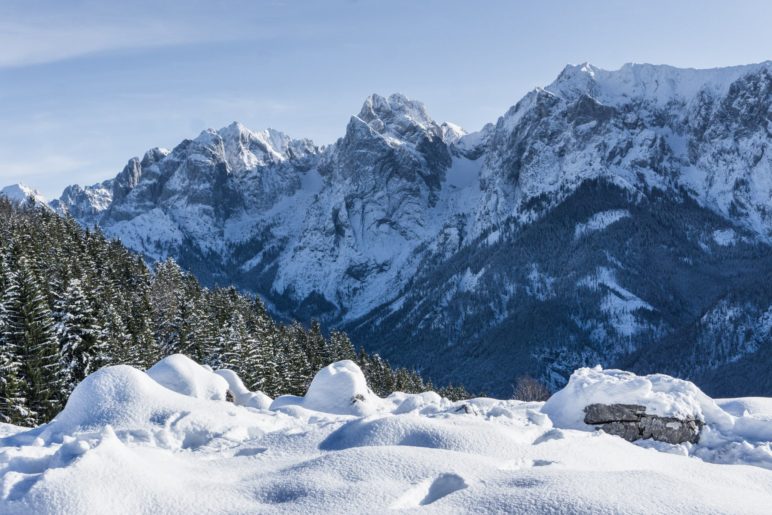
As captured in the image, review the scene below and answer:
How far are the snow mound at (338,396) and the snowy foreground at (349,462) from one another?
3.87 m

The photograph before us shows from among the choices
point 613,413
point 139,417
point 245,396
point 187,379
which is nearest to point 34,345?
point 245,396

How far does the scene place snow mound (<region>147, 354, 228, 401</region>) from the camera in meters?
26.2

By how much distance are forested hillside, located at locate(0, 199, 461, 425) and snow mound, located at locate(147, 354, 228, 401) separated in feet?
40.7

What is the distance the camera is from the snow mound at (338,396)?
28.7 metres

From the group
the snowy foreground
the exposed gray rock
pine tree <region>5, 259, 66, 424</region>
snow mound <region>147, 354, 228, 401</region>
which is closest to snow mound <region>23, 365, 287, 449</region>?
the snowy foreground

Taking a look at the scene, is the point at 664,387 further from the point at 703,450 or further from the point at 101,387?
the point at 101,387

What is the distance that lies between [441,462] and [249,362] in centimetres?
4240

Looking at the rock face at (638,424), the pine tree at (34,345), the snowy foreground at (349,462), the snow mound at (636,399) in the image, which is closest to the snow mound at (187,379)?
the snowy foreground at (349,462)

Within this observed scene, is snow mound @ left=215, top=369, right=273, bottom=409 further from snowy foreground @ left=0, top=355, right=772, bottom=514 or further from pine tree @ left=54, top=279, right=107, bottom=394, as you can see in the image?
pine tree @ left=54, top=279, right=107, bottom=394

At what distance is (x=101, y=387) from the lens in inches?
763

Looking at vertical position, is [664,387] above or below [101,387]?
below

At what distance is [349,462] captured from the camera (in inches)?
555

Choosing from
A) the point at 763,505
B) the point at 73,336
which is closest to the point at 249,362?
the point at 73,336

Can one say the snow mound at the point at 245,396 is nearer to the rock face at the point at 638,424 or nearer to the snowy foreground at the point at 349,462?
the snowy foreground at the point at 349,462
